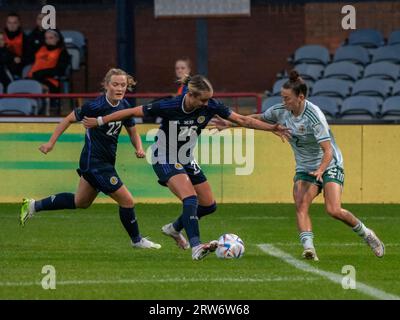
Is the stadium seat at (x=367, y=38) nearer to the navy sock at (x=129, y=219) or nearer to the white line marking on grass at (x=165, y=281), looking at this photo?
the navy sock at (x=129, y=219)

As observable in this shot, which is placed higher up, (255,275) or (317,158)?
(317,158)

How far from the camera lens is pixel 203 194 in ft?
41.7

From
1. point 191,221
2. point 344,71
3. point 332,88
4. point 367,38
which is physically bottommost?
point 191,221

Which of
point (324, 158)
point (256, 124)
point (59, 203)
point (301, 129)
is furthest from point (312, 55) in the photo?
point (324, 158)

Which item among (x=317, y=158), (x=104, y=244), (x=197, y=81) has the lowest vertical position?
(x=104, y=244)

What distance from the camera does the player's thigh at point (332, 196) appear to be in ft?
38.5

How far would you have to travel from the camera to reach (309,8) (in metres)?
24.8

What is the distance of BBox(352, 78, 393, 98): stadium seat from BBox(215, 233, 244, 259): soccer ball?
32.2ft

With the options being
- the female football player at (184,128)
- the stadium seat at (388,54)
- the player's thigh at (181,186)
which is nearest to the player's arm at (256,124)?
the female football player at (184,128)

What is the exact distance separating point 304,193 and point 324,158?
581 mm

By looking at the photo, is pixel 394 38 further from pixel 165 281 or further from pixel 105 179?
pixel 165 281
